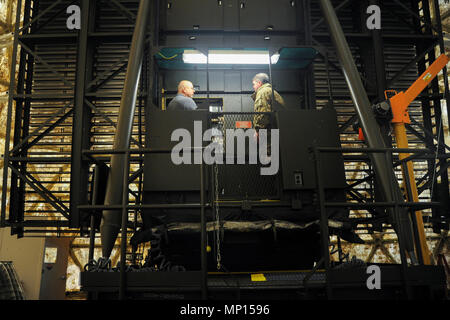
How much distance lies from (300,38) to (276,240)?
5.79m

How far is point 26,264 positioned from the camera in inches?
381

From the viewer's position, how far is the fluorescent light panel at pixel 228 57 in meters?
7.59

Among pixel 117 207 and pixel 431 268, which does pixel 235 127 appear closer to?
pixel 117 207

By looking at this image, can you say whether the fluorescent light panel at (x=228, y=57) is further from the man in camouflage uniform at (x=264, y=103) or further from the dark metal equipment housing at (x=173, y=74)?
the man in camouflage uniform at (x=264, y=103)

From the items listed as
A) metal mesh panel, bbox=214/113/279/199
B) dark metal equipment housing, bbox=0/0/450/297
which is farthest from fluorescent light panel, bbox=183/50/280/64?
metal mesh panel, bbox=214/113/279/199

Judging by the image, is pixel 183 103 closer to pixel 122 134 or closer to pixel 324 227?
pixel 122 134

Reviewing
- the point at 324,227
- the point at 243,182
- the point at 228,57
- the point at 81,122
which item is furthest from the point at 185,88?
the point at 324,227

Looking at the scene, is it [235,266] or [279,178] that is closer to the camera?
[235,266]

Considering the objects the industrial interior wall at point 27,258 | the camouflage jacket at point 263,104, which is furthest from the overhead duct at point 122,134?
the industrial interior wall at point 27,258

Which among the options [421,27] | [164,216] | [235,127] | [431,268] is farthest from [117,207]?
[421,27]

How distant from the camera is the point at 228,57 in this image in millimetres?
7723
